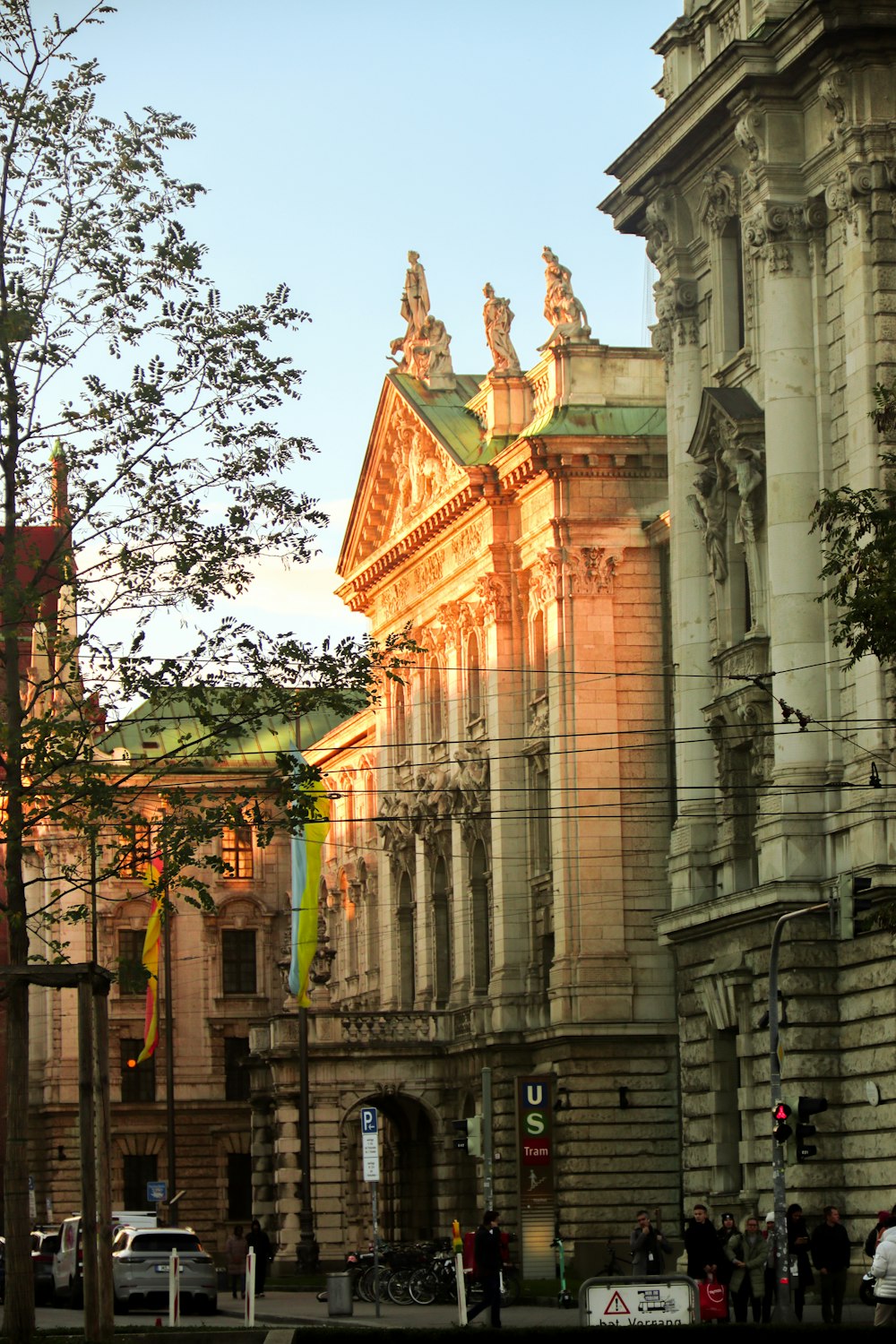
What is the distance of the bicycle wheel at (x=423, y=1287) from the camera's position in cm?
5806

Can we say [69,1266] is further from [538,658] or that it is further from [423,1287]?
[538,658]

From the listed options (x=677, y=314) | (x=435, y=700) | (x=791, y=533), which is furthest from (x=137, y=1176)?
(x=791, y=533)

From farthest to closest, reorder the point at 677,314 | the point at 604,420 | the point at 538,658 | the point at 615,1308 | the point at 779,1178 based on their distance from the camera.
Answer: the point at 538,658, the point at 604,420, the point at 677,314, the point at 779,1178, the point at 615,1308

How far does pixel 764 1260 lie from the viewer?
41875 mm

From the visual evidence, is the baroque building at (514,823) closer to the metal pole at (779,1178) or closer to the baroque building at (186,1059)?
the metal pole at (779,1178)

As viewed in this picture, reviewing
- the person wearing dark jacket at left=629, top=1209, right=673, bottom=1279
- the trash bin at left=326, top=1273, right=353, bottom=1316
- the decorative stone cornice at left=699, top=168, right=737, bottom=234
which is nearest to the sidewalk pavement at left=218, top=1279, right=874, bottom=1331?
the trash bin at left=326, top=1273, right=353, bottom=1316

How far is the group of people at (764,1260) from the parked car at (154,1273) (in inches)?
455

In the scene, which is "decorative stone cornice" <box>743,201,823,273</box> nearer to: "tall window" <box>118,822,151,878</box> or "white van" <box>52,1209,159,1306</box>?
"tall window" <box>118,822,151,878</box>

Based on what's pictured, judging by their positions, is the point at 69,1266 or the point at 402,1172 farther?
the point at 402,1172

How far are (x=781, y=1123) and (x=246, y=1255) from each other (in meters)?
28.7

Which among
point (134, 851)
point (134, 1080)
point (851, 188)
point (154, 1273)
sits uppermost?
point (851, 188)

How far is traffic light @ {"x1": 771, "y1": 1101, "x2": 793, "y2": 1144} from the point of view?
4216cm

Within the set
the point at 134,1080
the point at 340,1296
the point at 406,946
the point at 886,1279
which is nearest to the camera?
the point at 886,1279

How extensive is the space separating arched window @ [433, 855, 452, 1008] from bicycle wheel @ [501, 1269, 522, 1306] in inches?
927
